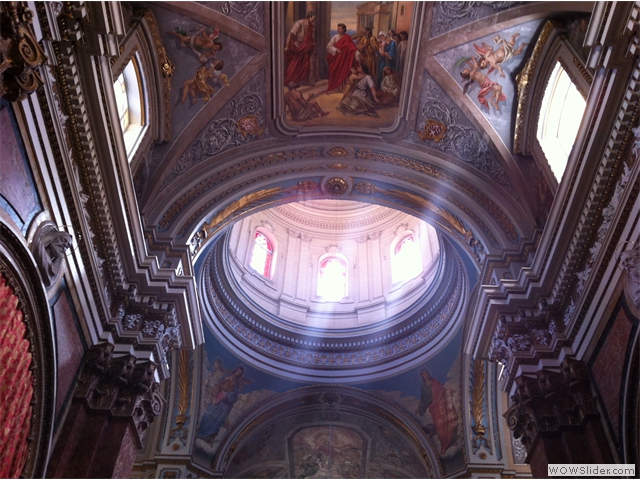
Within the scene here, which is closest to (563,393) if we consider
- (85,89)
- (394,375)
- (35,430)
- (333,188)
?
(333,188)

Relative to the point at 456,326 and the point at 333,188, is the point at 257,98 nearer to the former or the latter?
the point at 333,188

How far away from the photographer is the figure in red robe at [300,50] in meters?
10.2

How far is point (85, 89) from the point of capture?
7094mm

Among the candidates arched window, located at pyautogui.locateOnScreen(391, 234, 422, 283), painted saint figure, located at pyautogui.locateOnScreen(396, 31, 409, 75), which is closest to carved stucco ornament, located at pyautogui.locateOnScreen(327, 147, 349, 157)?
painted saint figure, located at pyautogui.locateOnScreen(396, 31, 409, 75)

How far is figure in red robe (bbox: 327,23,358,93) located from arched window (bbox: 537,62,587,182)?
3380 millimetres

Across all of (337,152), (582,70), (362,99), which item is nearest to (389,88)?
(362,99)

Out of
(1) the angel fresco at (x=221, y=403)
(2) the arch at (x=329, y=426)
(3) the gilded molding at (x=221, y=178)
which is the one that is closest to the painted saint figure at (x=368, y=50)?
(3) the gilded molding at (x=221, y=178)

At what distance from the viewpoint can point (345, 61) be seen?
10.8m

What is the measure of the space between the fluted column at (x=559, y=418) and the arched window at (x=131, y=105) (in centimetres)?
684

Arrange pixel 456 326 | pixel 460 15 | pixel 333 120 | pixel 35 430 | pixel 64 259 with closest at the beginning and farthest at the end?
pixel 35 430
pixel 64 259
pixel 460 15
pixel 333 120
pixel 456 326

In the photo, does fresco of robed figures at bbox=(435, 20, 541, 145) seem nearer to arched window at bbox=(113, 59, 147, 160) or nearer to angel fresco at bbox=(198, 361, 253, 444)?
arched window at bbox=(113, 59, 147, 160)

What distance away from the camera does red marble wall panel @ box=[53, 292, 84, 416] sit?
7.25 meters

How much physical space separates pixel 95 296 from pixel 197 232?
2.66m

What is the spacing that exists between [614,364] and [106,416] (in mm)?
6393
